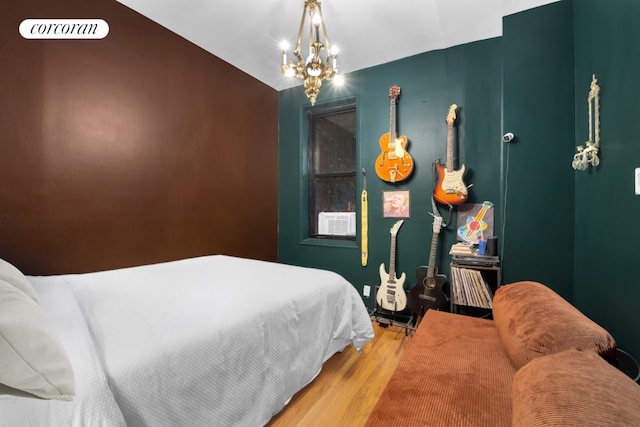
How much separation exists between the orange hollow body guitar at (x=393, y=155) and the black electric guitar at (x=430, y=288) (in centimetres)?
53

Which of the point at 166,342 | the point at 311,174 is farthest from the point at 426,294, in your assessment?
the point at 166,342

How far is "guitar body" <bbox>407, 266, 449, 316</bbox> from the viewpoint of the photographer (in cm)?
241

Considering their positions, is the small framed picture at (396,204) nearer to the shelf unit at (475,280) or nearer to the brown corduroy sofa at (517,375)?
the shelf unit at (475,280)

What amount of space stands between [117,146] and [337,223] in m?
2.18

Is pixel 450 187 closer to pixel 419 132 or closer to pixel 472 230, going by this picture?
pixel 472 230

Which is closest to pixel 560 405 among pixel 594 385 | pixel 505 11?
pixel 594 385

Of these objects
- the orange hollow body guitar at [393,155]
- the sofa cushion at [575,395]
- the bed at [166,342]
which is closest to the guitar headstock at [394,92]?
the orange hollow body guitar at [393,155]

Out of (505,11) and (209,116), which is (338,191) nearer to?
(209,116)

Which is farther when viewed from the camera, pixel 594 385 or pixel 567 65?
pixel 567 65

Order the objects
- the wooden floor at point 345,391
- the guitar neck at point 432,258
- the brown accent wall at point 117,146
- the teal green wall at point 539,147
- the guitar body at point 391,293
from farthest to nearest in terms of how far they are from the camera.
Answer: the guitar body at point 391,293
the guitar neck at point 432,258
the teal green wall at point 539,147
the brown accent wall at point 117,146
the wooden floor at point 345,391

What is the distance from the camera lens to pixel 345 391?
65.8 inches

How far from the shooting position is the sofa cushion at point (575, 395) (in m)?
0.54

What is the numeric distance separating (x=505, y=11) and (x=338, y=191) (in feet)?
6.88

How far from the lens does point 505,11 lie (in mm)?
2078
